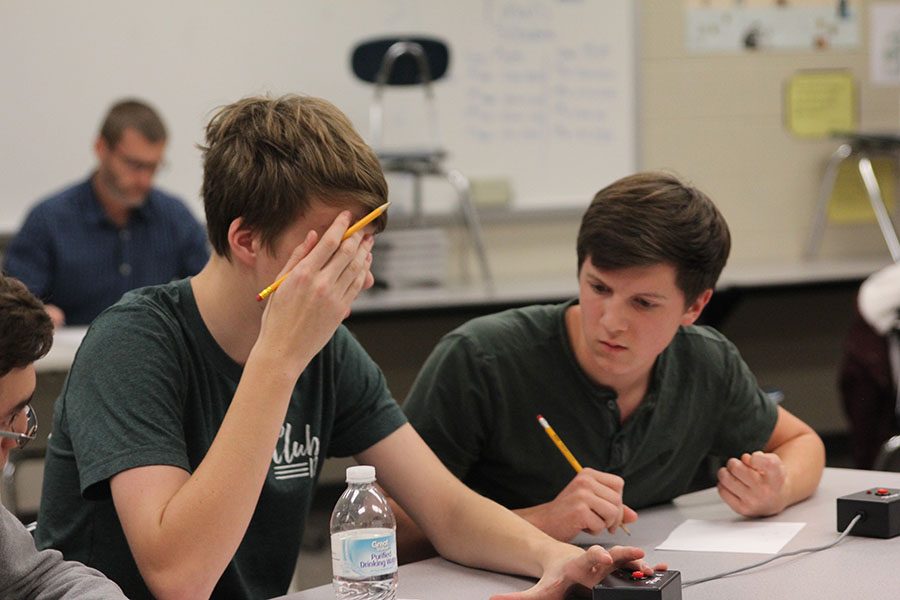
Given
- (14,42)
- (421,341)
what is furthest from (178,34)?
(421,341)

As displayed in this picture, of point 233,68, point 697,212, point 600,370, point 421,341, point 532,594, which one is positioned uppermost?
point 233,68

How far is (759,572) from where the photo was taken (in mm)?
1553

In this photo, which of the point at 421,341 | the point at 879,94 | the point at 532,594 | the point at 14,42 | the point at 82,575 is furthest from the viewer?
the point at 879,94

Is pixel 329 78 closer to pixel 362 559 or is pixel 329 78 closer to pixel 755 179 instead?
pixel 755 179

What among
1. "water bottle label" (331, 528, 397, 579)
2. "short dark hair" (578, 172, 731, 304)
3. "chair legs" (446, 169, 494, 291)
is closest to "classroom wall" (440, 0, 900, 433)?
"chair legs" (446, 169, 494, 291)

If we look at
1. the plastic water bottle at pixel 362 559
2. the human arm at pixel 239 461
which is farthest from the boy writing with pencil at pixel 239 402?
the plastic water bottle at pixel 362 559

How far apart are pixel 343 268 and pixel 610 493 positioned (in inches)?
20.5

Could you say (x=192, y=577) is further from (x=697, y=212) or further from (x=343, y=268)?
(x=697, y=212)

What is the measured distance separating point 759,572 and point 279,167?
805 millimetres

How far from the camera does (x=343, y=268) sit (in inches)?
55.7

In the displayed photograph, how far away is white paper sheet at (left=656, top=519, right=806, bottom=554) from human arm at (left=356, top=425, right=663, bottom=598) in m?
0.24

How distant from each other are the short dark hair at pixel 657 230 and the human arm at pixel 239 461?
0.51 meters

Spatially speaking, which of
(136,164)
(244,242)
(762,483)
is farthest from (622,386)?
(136,164)

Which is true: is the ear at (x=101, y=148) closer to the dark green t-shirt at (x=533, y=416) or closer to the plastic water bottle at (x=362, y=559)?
the dark green t-shirt at (x=533, y=416)
